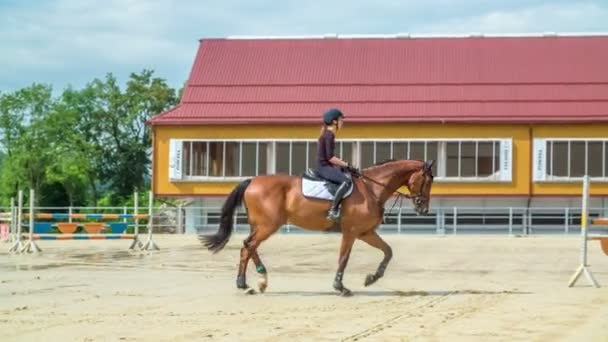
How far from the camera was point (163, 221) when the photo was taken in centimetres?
4469

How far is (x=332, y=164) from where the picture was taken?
14.5m

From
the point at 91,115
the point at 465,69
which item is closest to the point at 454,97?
the point at 465,69

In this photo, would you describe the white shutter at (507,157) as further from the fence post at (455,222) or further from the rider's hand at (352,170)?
the rider's hand at (352,170)

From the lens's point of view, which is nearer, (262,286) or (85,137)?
(262,286)

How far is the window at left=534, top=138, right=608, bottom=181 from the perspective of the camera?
4266 centimetres

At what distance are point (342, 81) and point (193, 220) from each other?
868cm

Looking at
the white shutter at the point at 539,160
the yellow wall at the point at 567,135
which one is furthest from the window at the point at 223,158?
the yellow wall at the point at 567,135

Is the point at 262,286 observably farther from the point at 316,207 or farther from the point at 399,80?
the point at 399,80

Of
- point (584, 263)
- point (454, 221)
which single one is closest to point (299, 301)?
point (584, 263)

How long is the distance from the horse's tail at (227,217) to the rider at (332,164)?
1.15 m

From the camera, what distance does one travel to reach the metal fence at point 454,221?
1639 inches

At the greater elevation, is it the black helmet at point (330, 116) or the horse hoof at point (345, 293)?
the black helmet at point (330, 116)

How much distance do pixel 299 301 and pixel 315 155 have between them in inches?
1185

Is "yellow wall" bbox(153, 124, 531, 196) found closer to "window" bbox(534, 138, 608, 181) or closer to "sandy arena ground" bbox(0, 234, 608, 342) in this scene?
"window" bbox(534, 138, 608, 181)
